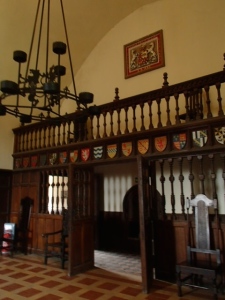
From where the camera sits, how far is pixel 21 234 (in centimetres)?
646

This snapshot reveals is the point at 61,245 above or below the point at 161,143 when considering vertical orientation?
below

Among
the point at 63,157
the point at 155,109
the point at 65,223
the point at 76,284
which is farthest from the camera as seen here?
the point at 155,109

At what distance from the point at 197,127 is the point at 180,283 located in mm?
2316

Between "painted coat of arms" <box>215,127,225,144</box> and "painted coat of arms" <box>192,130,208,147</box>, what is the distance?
159 mm

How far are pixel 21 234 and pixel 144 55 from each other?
538cm

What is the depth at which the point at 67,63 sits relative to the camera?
746cm

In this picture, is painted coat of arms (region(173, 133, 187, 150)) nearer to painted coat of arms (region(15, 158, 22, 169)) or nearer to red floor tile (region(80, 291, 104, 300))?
red floor tile (region(80, 291, 104, 300))

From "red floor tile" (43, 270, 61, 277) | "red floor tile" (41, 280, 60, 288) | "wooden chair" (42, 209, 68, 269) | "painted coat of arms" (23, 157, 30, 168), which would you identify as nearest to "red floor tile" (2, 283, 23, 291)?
"red floor tile" (41, 280, 60, 288)

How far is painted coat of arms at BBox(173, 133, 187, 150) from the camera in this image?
4.22 metres

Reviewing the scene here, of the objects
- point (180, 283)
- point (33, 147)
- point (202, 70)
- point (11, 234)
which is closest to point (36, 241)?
point (11, 234)

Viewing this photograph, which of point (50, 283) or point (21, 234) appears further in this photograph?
point (21, 234)

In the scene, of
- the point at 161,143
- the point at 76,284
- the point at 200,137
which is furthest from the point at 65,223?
the point at 200,137

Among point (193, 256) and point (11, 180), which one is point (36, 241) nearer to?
point (11, 180)

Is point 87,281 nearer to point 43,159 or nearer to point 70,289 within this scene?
point 70,289
